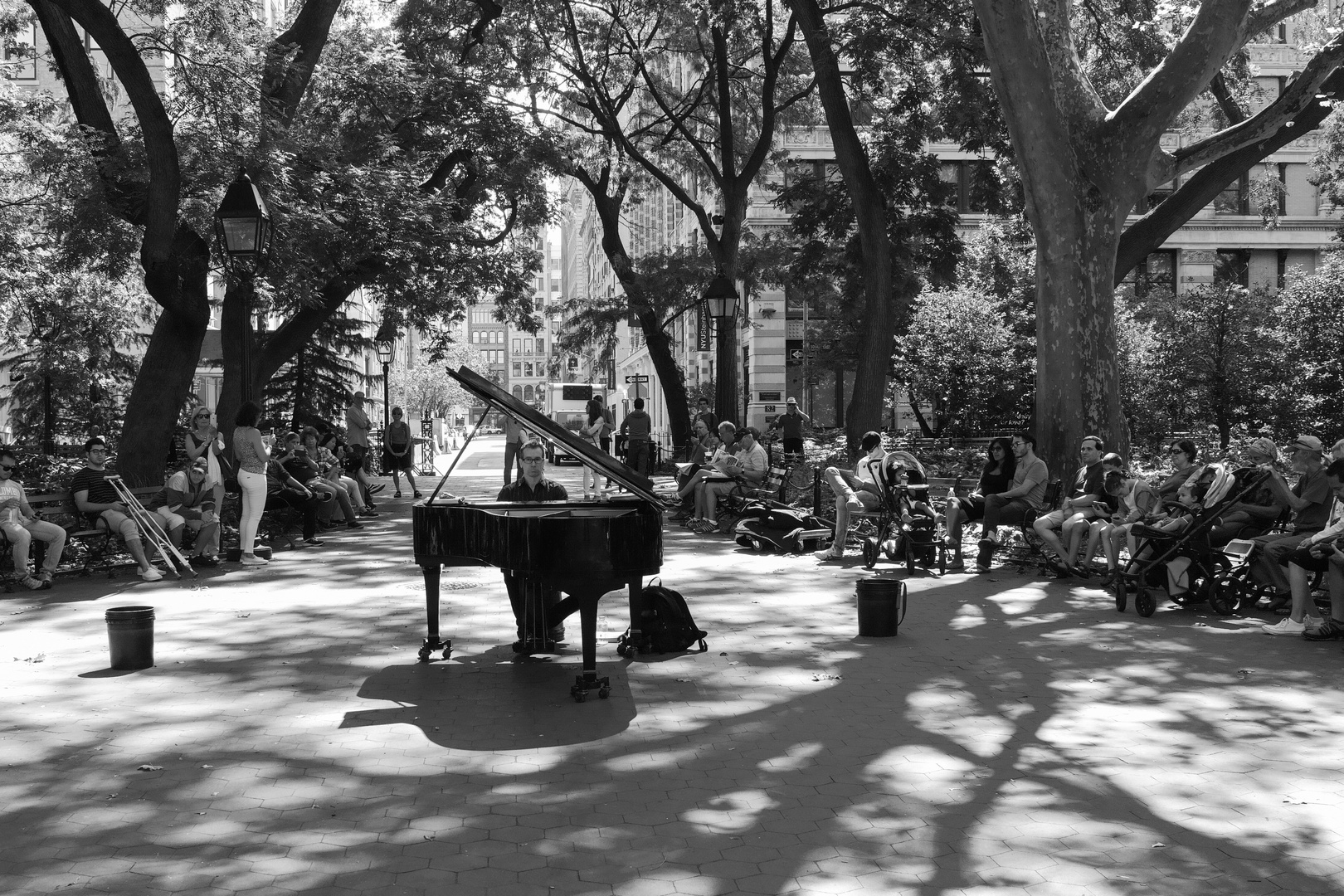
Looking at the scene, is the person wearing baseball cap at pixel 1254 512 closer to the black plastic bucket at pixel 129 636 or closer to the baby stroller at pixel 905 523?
the baby stroller at pixel 905 523

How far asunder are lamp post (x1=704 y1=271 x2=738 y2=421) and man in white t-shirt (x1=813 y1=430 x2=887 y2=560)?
9221 mm

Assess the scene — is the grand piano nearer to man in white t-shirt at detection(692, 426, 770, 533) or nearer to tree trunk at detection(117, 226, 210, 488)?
tree trunk at detection(117, 226, 210, 488)

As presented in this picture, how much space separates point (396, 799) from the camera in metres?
5.78

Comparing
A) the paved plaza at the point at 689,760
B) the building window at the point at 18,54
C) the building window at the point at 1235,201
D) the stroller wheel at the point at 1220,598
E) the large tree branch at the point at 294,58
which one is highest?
the building window at the point at 1235,201

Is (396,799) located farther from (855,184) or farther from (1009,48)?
(855,184)

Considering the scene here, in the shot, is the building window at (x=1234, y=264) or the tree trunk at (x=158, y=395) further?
the building window at (x=1234, y=264)

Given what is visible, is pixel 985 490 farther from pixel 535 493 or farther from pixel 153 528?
pixel 153 528

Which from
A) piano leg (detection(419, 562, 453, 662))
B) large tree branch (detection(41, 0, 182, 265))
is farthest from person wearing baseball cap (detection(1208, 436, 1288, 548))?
large tree branch (detection(41, 0, 182, 265))

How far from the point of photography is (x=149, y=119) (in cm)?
1510

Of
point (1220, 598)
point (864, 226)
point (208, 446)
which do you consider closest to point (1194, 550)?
point (1220, 598)

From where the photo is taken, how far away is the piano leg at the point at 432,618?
9031mm

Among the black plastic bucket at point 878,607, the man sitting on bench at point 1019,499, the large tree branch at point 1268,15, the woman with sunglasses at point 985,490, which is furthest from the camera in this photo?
the large tree branch at point 1268,15

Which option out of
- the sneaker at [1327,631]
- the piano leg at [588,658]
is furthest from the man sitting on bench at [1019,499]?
the piano leg at [588,658]

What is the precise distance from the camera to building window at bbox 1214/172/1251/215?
49875 millimetres
